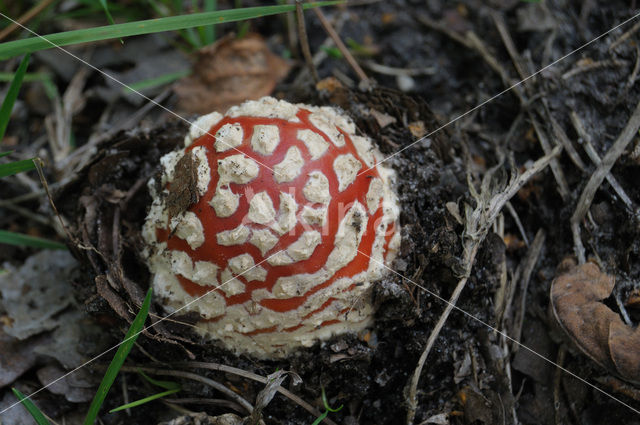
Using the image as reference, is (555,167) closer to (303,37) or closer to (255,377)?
(303,37)

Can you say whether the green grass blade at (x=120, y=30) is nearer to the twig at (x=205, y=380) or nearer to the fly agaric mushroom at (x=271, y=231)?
the fly agaric mushroom at (x=271, y=231)

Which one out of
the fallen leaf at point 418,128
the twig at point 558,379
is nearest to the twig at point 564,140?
the fallen leaf at point 418,128

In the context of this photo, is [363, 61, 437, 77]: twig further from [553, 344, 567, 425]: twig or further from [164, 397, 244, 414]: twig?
[164, 397, 244, 414]: twig

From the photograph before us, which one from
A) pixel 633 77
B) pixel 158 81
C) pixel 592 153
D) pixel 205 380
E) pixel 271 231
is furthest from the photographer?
pixel 158 81

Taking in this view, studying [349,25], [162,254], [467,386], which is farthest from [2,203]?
[467,386]

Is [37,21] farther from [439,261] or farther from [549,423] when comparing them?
[549,423]

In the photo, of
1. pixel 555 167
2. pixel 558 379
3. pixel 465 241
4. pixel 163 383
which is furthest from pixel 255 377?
pixel 555 167
